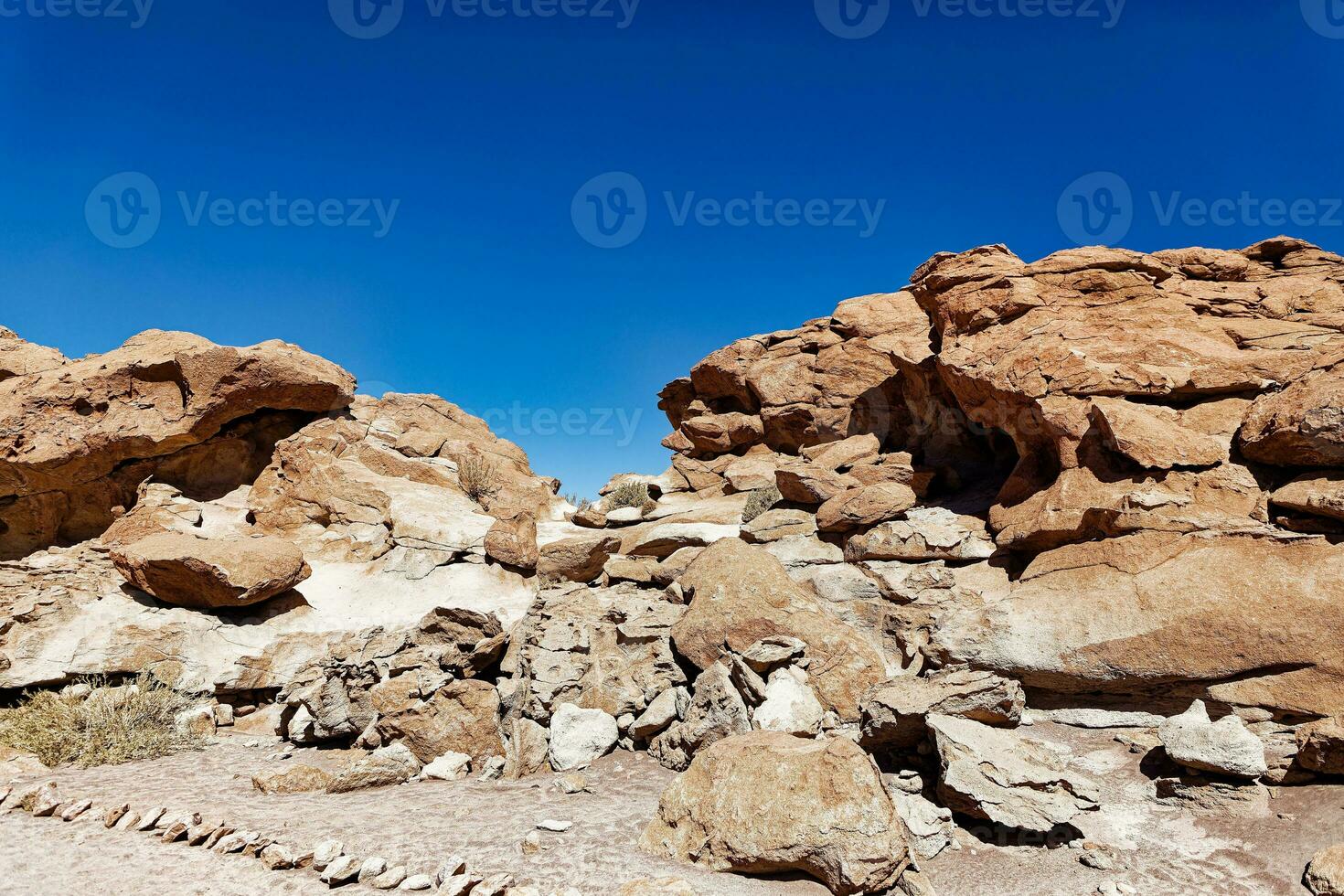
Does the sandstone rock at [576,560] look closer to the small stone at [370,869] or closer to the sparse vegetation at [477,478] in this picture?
the sparse vegetation at [477,478]

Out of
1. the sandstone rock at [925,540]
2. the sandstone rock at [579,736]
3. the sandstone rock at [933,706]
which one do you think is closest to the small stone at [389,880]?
the sandstone rock at [579,736]

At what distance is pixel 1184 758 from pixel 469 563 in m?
12.2

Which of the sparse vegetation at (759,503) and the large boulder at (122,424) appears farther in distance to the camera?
the sparse vegetation at (759,503)

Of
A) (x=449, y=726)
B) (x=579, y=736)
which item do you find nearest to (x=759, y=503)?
(x=579, y=736)

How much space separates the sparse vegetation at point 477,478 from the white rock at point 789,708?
38.3 ft

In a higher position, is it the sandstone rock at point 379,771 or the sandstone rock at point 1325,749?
the sandstone rock at point 379,771

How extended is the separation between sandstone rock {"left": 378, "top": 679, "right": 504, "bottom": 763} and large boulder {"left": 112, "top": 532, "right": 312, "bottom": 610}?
4574 millimetres

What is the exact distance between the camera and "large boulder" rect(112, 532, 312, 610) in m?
11.2

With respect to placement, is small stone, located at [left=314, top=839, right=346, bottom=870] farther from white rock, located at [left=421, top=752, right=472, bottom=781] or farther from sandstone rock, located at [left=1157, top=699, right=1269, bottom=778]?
sandstone rock, located at [left=1157, top=699, right=1269, bottom=778]

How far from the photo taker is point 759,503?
1670cm

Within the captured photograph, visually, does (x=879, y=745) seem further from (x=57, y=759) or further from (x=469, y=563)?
(x=57, y=759)

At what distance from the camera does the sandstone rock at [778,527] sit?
13.9 meters

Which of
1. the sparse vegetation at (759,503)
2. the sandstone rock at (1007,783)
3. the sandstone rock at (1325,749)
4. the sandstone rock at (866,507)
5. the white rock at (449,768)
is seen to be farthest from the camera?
the sparse vegetation at (759,503)

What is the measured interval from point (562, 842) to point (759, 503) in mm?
11195
